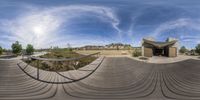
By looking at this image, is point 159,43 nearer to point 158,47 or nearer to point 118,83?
point 158,47

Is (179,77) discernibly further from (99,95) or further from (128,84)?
(99,95)

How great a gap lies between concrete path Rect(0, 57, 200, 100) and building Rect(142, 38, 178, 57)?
2.45 meters

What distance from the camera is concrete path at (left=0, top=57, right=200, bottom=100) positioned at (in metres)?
3.25

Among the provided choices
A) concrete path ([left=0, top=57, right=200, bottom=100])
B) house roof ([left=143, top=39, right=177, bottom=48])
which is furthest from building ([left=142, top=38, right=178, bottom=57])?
concrete path ([left=0, top=57, right=200, bottom=100])

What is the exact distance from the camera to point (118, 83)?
12.4ft

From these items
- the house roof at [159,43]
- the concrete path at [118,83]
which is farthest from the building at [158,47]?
the concrete path at [118,83]

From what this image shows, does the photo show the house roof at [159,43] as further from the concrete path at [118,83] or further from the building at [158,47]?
the concrete path at [118,83]

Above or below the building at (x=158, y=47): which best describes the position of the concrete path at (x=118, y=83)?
below

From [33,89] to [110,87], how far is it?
1.59 meters

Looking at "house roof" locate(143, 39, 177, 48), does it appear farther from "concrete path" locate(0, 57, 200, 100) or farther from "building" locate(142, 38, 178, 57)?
"concrete path" locate(0, 57, 200, 100)

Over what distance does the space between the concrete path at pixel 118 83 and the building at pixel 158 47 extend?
2450 mm

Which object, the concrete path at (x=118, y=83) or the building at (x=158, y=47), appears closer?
the concrete path at (x=118, y=83)

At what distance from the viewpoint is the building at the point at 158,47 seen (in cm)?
702

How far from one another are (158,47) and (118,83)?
171 inches
